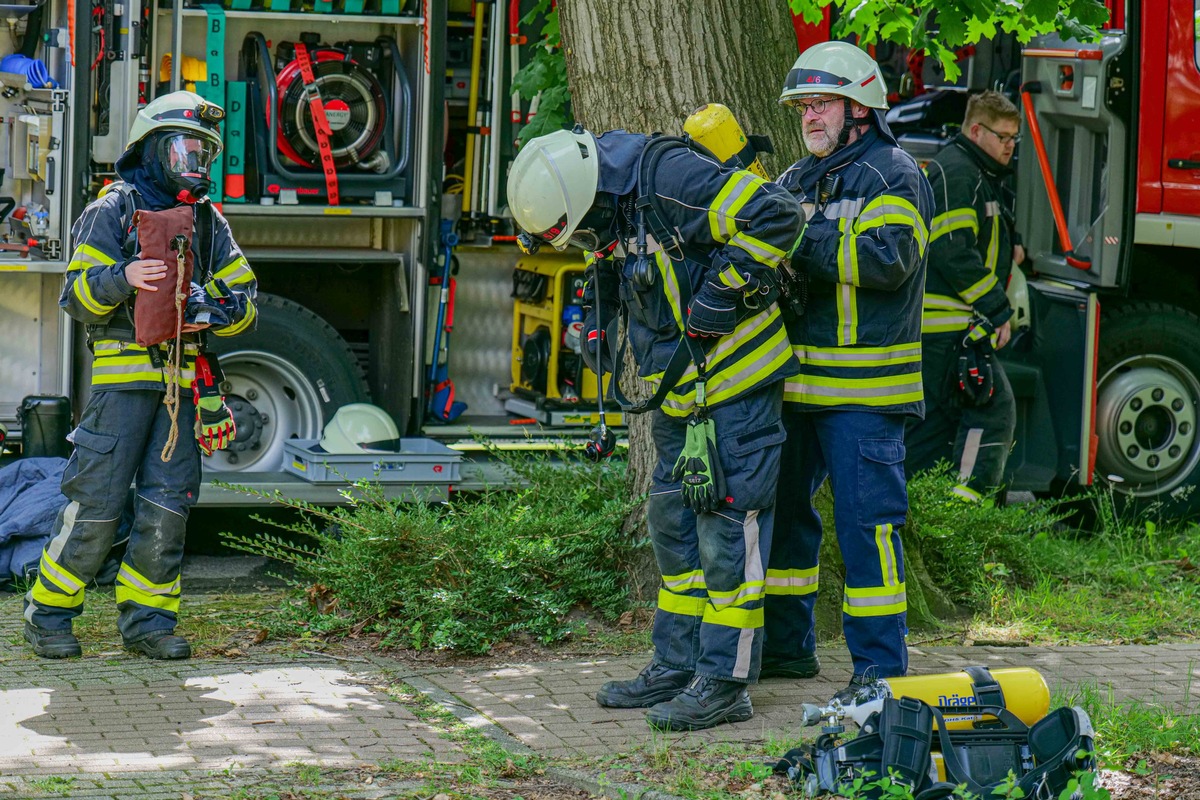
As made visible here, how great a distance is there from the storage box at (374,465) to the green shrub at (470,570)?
0.91m

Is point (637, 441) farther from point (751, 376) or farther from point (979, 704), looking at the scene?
point (979, 704)

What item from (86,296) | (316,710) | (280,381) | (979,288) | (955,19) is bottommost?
(316,710)

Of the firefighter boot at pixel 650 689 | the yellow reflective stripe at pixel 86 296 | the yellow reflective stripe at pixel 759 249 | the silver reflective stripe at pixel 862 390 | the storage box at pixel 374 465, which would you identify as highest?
the yellow reflective stripe at pixel 759 249

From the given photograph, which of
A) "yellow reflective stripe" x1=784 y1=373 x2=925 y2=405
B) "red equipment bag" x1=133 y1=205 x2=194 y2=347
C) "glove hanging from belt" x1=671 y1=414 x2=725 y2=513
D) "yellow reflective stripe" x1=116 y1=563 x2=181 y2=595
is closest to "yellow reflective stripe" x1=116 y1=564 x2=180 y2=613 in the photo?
"yellow reflective stripe" x1=116 y1=563 x2=181 y2=595

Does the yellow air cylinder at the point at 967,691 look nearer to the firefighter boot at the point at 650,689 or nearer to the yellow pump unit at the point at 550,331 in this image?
the firefighter boot at the point at 650,689

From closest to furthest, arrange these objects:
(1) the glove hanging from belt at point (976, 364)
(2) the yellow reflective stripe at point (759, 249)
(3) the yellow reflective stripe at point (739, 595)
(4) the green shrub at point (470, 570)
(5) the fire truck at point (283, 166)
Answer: (2) the yellow reflective stripe at point (759, 249) → (3) the yellow reflective stripe at point (739, 595) → (4) the green shrub at point (470, 570) → (5) the fire truck at point (283, 166) → (1) the glove hanging from belt at point (976, 364)

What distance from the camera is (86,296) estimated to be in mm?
5461

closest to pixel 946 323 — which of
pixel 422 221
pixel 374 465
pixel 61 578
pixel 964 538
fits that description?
pixel 964 538

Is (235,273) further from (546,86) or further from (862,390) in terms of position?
(862,390)

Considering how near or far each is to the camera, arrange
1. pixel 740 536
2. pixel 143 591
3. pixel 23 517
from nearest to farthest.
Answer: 1. pixel 740 536
2. pixel 143 591
3. pixel 23 517

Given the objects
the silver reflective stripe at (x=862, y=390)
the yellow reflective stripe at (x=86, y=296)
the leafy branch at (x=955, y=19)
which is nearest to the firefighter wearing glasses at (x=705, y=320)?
the silver reflective stripe at (x=862, y=390)

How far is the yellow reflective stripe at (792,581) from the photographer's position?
204 inches

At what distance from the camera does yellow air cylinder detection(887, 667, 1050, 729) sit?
4.19m

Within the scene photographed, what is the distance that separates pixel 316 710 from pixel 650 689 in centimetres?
102
